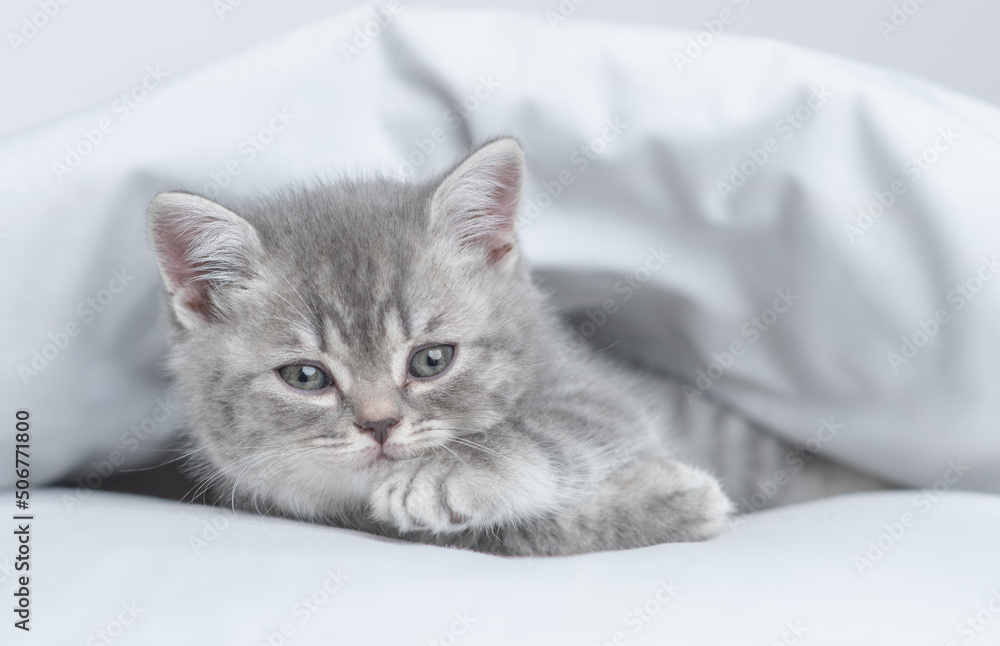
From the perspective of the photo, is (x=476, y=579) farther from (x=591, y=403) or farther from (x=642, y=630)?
(x=591, y=403)

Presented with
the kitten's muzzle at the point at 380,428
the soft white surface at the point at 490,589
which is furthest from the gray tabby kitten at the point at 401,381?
the soft white surface at the point at 490,589

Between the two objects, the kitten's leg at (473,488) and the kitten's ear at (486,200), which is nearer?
the kitten's leg at (473,488)

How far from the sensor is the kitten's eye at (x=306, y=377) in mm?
1234

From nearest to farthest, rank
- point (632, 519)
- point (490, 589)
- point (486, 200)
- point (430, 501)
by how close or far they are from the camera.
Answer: point (490, 589)
point (430, 501)
point (632, 519)
point (486, 200)

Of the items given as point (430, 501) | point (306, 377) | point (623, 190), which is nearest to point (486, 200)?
point (623, 190)

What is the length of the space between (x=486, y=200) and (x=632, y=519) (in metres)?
0.58

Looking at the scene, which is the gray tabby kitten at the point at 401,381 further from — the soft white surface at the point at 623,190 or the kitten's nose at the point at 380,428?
the soft white surface at the point at 623,190

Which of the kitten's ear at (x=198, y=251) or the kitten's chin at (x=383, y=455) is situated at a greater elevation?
the kitten's ear at (x=198, y=251)

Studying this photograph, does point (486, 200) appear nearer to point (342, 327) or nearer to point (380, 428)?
point (342, 327)

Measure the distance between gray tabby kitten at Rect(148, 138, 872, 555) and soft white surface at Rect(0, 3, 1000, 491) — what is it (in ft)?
0.56

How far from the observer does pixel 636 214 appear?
5.00 ft

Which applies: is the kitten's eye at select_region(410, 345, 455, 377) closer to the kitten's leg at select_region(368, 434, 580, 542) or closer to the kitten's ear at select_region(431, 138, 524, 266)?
the kitten's leg at select_region(368, 434, 580, 542)

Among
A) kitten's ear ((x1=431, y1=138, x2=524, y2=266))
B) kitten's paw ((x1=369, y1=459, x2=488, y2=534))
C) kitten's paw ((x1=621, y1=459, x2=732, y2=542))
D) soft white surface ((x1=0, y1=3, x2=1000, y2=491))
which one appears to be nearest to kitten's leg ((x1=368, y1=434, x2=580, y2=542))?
kitten's paw ((x1=369, y1=459, x2=488, y2=534))

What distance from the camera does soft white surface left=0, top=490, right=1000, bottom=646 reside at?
87cm
